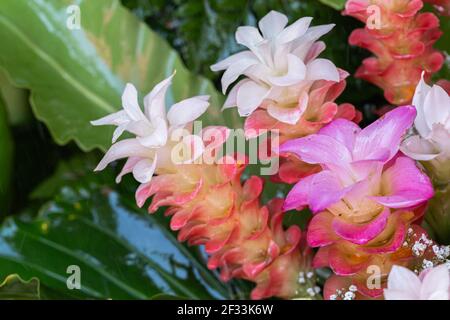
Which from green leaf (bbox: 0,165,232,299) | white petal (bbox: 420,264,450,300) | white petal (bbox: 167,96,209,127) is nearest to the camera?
white petal (bbox: 420,264,450,300)

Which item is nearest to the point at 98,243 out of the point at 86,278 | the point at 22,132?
the point at 86,278

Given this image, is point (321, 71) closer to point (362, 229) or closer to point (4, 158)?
point (362, 229)

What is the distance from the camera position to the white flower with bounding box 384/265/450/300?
421mm

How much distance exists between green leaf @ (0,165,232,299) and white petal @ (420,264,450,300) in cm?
32

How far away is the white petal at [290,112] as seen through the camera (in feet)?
1.67

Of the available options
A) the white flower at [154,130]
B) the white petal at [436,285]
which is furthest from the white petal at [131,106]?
the white petal at [436,285]

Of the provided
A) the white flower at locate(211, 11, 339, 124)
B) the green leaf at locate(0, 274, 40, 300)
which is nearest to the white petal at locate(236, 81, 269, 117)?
the white flower at locate(211, 11, 339, 124)

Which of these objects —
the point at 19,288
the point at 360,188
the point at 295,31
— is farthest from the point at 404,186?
the point at 19,288

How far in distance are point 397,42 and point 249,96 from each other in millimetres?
125

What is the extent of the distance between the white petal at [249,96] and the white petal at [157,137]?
49mm

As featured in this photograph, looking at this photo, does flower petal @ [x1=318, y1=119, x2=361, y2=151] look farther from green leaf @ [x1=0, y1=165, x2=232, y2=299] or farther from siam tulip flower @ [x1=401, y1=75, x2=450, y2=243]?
green leaf @ [x1=0, y1=165, x2=232, y2=299]

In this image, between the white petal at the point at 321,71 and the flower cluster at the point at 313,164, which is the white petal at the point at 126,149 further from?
the white petal at the point at 321,71

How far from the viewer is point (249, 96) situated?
524mm

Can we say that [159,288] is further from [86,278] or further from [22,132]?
[22,132]
